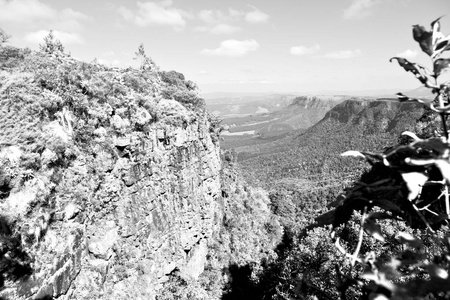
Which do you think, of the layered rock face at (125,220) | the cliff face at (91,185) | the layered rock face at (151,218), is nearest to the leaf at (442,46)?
the cliff face at (91,185)

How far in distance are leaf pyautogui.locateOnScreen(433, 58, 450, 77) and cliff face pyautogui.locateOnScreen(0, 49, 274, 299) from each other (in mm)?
11420

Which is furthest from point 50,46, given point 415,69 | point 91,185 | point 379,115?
point 379,115

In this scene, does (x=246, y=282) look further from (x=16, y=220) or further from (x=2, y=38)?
(x=2, y=38)

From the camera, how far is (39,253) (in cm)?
1058

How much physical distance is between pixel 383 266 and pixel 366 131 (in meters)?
179

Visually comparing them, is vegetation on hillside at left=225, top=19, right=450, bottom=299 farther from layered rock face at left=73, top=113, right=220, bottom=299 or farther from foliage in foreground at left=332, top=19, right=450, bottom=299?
layered rock face at left=73, top=113, right=220, bottom=299

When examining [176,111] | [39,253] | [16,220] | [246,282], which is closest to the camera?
[16,220]

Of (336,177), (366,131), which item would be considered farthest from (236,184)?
(366,131)

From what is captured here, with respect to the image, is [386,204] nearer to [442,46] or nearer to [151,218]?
[442,46]

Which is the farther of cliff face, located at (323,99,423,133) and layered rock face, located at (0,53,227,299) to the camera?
cliff face, located at (323,99,423,133)

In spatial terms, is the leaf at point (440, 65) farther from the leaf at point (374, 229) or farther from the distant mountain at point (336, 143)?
the distant mountain at point (336, 143)

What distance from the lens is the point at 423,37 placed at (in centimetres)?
165

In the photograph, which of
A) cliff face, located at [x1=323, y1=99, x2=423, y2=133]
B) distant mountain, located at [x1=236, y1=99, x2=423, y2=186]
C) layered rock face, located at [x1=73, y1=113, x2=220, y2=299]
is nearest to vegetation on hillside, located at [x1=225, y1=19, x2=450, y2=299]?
layered rock face, located at [x1=73, y1=113, x2=220, y2=299]

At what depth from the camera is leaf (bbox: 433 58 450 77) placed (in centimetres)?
158
